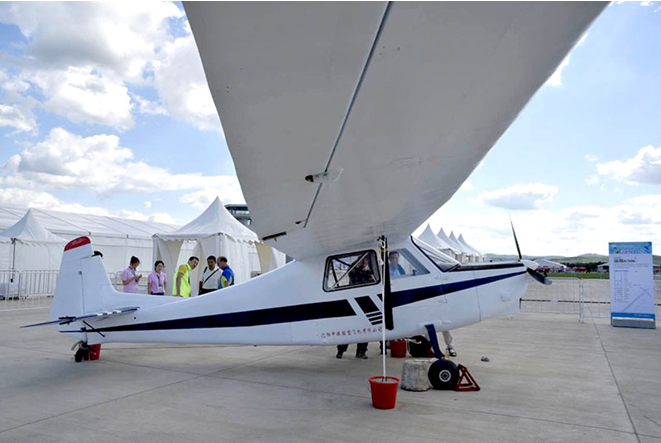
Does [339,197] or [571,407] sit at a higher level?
[339,197]

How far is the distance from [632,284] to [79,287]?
12.2m

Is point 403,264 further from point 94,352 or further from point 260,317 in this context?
point 94,352

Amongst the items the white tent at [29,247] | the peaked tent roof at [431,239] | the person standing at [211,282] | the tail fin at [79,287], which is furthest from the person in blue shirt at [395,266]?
the peaked tent roof at [431,239]

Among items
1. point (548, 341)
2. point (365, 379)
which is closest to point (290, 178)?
point (365, 379)

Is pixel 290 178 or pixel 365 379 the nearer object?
pixel 290 178

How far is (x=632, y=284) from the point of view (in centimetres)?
1060

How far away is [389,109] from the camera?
6.86ft

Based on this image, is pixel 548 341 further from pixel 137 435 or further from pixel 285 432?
pixel 137 435

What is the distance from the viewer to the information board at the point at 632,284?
10.5 meters

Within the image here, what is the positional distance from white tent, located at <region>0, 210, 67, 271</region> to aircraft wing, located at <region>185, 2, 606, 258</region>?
2159 centimetres

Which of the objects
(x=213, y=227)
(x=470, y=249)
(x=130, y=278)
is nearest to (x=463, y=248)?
(x=470, y=249)

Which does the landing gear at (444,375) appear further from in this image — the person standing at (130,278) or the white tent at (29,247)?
the white tent at (29,247)

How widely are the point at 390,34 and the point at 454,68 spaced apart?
414 mm

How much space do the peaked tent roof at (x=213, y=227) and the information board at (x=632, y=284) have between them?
44.7 feet
